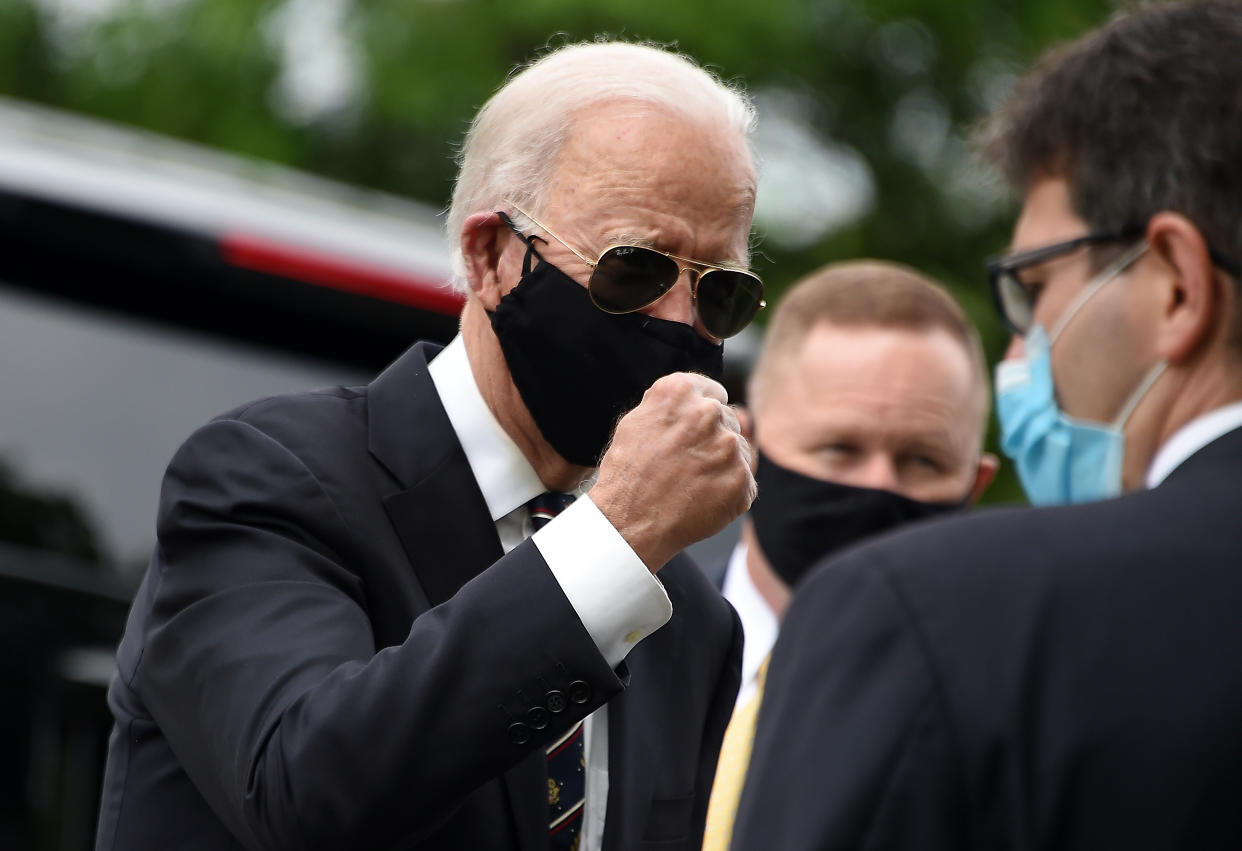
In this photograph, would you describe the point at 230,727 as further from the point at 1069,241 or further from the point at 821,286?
the point at 821,286

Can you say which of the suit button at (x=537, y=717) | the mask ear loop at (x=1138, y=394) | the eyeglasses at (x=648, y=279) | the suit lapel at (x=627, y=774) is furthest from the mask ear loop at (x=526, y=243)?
the mask ear loop at (x=1138, y=394)

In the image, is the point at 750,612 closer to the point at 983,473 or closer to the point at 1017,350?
the point at 983,473

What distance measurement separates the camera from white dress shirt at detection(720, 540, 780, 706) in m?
3.39

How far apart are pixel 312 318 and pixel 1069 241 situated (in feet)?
6.22

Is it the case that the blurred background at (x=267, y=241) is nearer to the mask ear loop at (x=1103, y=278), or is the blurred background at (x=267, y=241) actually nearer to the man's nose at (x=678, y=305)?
the man's nose at (x=678, y=305)

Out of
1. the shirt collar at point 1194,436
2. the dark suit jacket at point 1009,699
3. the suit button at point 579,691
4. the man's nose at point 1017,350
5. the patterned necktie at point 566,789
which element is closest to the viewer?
the dark suit jacket at point 1009,699

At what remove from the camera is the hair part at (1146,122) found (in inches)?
70.0

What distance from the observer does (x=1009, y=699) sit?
48.0 inches

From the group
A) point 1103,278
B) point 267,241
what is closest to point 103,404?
point 267,241

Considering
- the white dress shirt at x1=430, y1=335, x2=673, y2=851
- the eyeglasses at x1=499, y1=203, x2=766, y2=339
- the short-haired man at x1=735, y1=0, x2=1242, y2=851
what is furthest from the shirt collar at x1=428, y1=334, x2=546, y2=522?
the short-haired man at x1=735, y1=0, x2=1242, y2=851

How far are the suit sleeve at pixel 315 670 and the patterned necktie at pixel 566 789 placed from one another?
1.02 feet

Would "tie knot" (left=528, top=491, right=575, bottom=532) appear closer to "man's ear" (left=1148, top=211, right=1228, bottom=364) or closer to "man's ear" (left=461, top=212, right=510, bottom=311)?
"man's ear" (left=461, top=212, right=510, bottom=311)

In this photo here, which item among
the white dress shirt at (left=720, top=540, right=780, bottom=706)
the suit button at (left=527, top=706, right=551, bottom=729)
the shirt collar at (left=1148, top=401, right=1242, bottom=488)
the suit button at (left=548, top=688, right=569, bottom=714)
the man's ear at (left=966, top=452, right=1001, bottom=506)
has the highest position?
the shirt collar at (left=1148, top=401, right=1242, bottom=488)

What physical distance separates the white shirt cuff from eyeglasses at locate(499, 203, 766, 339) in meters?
0.49
